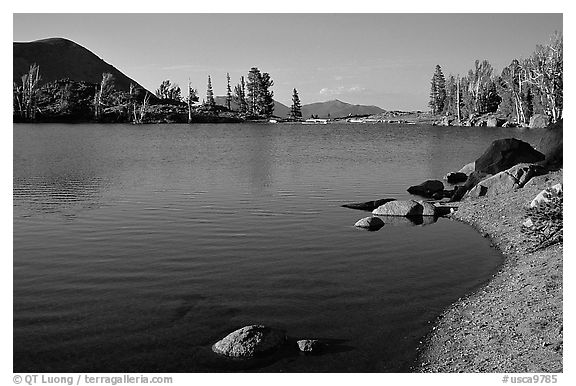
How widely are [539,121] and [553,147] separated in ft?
300

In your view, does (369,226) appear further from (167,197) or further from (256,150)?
(256,150)

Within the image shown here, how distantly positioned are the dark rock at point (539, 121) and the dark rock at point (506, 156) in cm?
8450

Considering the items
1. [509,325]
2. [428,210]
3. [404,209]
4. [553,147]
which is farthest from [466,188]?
[509,325]

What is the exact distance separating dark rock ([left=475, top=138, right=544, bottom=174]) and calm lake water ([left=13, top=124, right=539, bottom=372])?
5068 millimetres

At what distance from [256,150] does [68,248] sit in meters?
47.8

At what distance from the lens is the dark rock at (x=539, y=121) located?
110469 millimetres

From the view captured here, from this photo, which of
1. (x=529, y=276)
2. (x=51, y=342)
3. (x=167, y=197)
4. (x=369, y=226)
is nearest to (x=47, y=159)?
(x=167, y=197)

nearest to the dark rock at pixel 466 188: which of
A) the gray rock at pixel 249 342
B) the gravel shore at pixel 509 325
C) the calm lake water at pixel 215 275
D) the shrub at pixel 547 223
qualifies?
the calm lake water at pixel 215 275

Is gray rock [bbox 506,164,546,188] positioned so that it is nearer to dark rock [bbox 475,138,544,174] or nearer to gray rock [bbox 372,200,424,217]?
dark rock [bbox 475,138,544,174]

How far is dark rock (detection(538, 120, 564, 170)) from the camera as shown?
2867cm

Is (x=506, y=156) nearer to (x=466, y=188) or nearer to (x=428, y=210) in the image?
(x=466, y=188)

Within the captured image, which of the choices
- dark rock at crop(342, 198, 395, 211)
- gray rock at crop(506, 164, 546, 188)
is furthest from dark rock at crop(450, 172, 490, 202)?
dark rock at crop(342, 198, 395, 211)

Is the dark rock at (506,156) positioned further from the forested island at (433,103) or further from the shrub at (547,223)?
the forested island at (433,103)

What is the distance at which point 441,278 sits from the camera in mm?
17531
